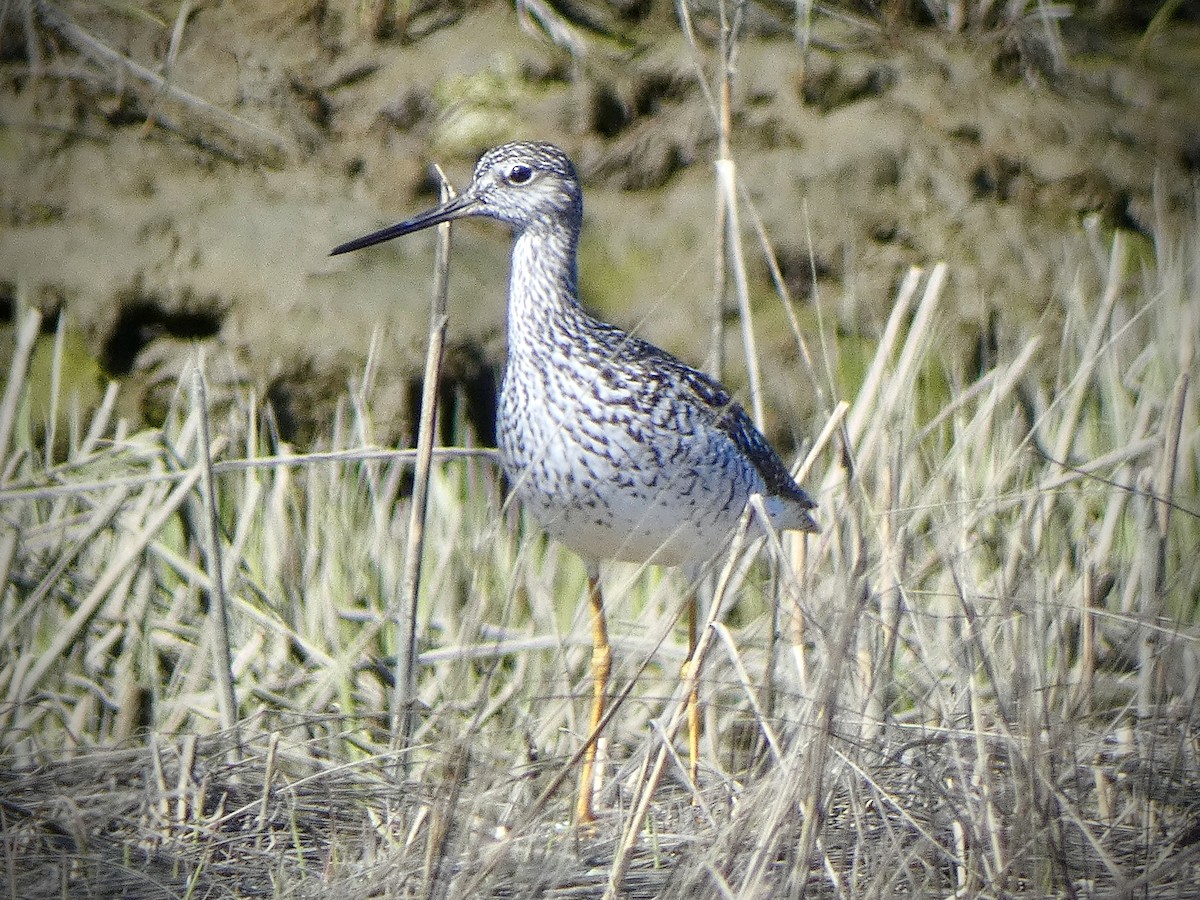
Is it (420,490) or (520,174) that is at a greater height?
(520,174)

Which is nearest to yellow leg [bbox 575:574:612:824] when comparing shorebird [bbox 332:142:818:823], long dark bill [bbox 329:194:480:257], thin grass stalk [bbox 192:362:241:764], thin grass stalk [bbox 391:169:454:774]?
shorebird [bbox 332:142:818:823]

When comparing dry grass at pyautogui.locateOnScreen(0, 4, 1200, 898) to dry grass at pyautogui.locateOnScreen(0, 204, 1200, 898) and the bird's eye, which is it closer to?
dry grass at pyautogui.locateOnScreen(0, 204, 1200, 898)

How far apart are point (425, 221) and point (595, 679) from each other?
1.64 meters

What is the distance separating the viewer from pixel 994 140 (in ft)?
23.2

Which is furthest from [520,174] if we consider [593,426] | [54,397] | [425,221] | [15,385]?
[54,397]

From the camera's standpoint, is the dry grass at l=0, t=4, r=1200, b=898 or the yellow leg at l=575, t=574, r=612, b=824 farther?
the yellow leg at l=575, t=574, r=612, b=824

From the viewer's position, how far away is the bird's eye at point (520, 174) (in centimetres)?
484

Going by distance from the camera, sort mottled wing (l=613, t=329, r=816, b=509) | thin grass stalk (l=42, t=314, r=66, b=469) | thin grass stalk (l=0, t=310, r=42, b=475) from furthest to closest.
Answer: thin grass stalk (l=42, t=314, r=66, b=469) < thin grass stalk (l=0, t=310, r=42, b=475) < mottled wing (l=613, t=329, r=816, b=509)

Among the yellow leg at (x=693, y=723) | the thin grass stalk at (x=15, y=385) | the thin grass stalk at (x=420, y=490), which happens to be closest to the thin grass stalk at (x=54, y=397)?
the thin grass stalk at (x=15, y=385)

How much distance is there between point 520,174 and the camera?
4.86m

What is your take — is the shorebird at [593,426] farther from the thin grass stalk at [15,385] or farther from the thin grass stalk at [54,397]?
the thin grass stalk at [54,397]

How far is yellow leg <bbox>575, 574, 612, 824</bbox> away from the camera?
434cm

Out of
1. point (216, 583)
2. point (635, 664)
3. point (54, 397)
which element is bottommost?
point (635, 664)

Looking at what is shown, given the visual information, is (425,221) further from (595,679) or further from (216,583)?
(595,679)
